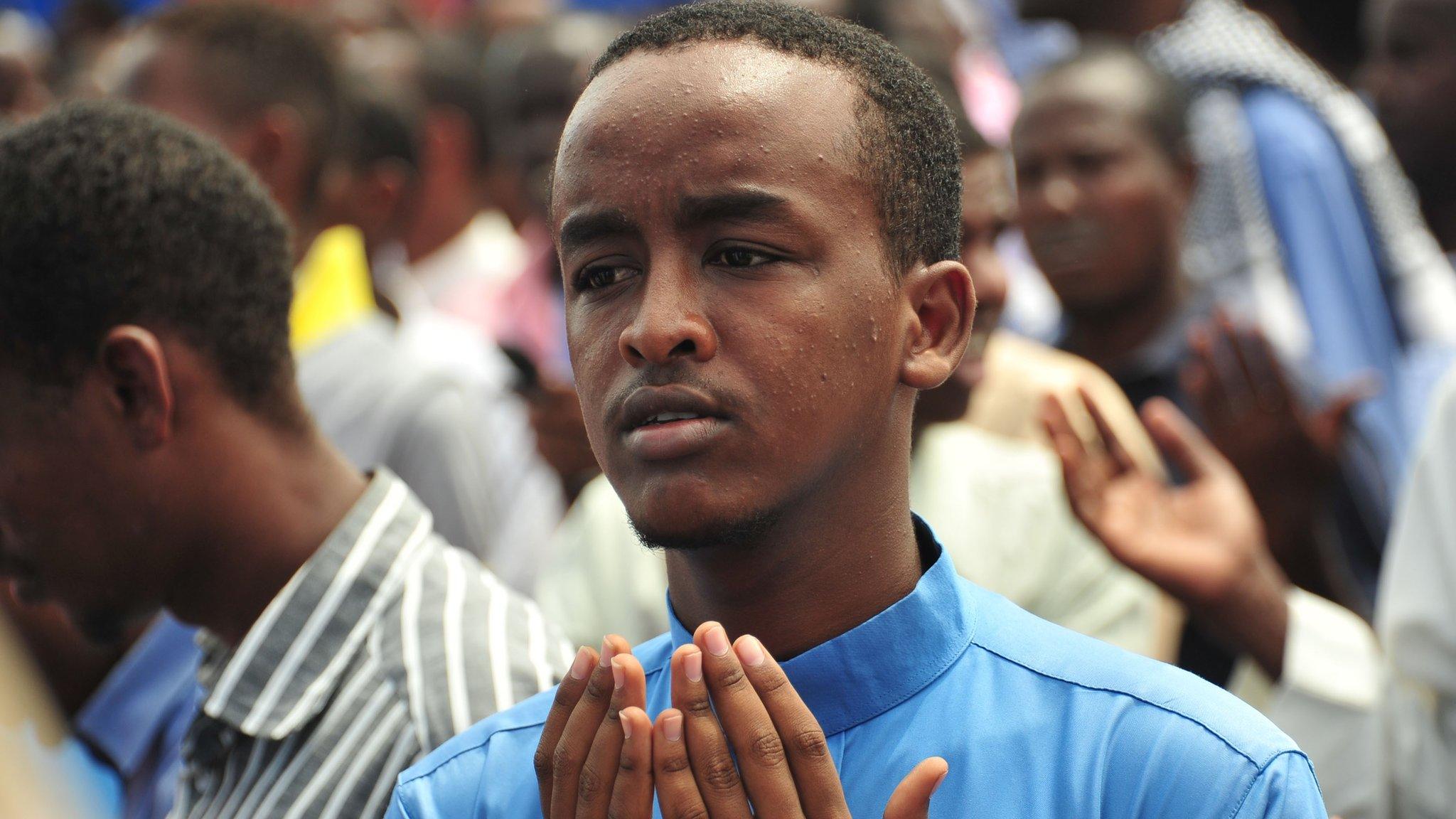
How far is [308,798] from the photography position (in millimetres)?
2355

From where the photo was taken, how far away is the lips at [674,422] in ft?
6.00

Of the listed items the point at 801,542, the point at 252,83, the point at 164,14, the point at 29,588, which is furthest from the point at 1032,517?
the point at 164,14

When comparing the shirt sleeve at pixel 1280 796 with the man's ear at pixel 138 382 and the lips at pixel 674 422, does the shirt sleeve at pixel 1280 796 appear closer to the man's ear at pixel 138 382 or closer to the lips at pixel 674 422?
the lips at pixel 674 422

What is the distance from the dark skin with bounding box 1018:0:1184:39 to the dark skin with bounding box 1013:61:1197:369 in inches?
55.8

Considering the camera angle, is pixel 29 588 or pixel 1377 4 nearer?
pixel 29 588

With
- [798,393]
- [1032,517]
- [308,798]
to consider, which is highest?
[798,393]

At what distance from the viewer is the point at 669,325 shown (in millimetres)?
1817

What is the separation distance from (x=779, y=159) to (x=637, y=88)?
0.20 metres

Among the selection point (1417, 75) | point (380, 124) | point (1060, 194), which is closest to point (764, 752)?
point (1060, 194)

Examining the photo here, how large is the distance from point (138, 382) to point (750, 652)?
1364 millimetres

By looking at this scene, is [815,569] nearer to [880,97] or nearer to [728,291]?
[728,291]

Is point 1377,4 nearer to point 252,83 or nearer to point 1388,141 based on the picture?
point 1388,141

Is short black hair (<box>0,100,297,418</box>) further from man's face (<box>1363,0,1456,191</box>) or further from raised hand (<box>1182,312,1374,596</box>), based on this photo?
man's face (<box>1363,0,1456,191</box>)

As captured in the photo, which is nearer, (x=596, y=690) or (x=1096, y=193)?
(x=596, y=690)
